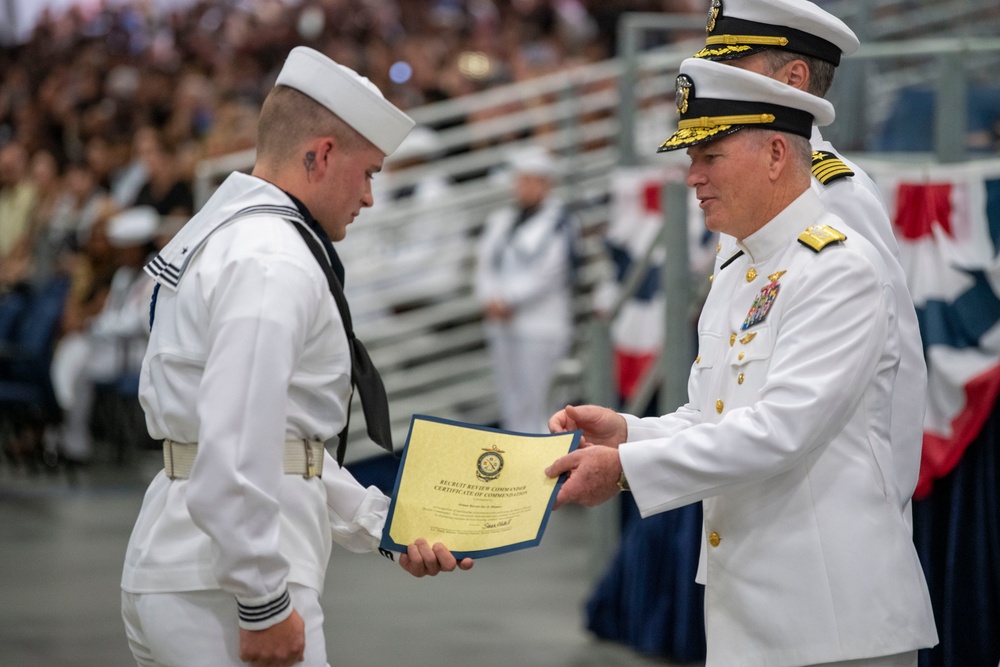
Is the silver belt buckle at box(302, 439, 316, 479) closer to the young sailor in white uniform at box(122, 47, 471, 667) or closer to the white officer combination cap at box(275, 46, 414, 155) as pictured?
the young sailor in white uniform at box(122, 47, 471, 667)

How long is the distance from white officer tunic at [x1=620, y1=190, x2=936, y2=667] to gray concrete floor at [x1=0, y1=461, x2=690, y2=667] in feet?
8.96

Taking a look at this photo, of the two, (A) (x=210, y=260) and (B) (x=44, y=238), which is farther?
(B) (x=44, y=238)

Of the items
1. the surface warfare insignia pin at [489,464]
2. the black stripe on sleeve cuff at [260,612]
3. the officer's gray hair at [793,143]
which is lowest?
the black stripe on sleeve cuff at [260,612]

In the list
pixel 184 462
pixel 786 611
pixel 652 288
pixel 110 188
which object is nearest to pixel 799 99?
pixel 786 611

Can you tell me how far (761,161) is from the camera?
93.6 inches

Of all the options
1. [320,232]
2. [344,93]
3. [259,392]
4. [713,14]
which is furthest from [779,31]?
[259,392]

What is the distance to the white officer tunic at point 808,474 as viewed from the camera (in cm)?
223

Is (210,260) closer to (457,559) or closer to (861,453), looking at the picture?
(457,559)

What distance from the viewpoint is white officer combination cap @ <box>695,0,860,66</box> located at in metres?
2.60

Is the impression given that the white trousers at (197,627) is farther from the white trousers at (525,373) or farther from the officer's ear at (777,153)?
the white trousers at (525,373)

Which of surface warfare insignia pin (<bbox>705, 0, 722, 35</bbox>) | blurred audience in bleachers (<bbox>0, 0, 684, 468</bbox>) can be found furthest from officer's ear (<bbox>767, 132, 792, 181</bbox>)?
blurred audience in bleachers (<bbox>0, 0, 684, 468</bbox>)

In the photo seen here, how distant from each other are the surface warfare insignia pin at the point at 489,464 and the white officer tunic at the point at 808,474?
23 centimetres

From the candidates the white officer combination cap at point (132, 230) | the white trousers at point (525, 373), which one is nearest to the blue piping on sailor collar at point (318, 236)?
the white trousers at point (525, 373)

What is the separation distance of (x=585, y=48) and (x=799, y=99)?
28.3 feet
